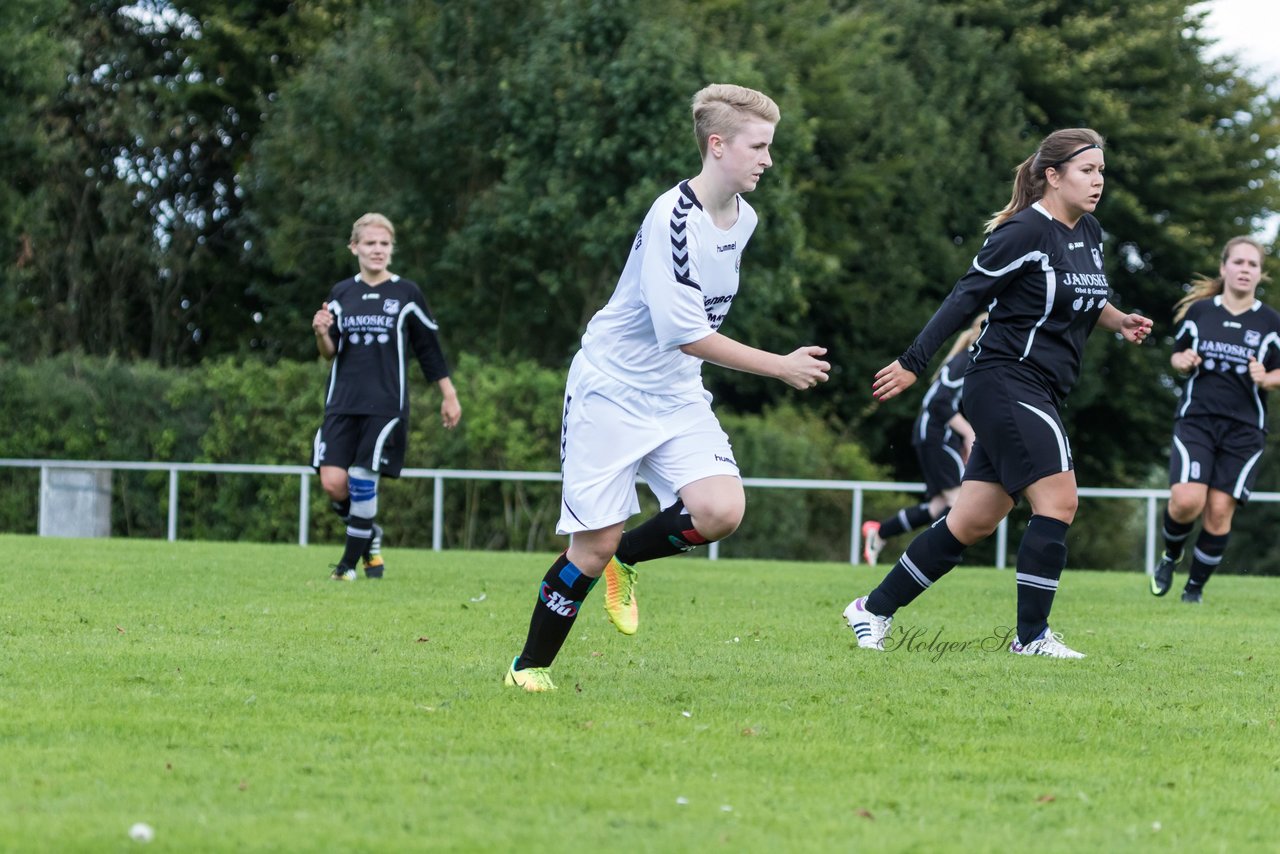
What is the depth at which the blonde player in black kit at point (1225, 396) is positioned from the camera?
11477mm

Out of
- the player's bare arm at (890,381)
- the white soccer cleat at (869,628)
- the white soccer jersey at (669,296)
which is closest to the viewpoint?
the white soccer jersey at (669,296)

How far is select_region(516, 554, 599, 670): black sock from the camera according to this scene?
6336 millimetres

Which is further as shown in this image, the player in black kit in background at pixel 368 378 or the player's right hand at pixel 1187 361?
the player in black kit in background at pixel 368 378

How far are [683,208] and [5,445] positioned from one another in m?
20.8

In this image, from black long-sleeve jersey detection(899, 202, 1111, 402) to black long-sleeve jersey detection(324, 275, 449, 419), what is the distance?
514 cm

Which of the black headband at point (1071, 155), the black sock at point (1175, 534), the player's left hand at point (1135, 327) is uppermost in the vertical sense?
the black headband at point (1071, 155)

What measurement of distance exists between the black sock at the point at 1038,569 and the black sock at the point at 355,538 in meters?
5.48

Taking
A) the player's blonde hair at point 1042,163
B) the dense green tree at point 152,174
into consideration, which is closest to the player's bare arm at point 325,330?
the player's blonde hair at point 1042,163

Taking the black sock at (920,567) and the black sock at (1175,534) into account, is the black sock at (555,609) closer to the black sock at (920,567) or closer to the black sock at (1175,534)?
the black sock at (920,567)

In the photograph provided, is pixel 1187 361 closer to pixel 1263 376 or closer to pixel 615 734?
pixel 1263 376

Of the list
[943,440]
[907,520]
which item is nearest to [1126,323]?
[943,440]

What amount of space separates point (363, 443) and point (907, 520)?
267 inches

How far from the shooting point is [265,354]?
112ft

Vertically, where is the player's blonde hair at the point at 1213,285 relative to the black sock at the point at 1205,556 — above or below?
above
